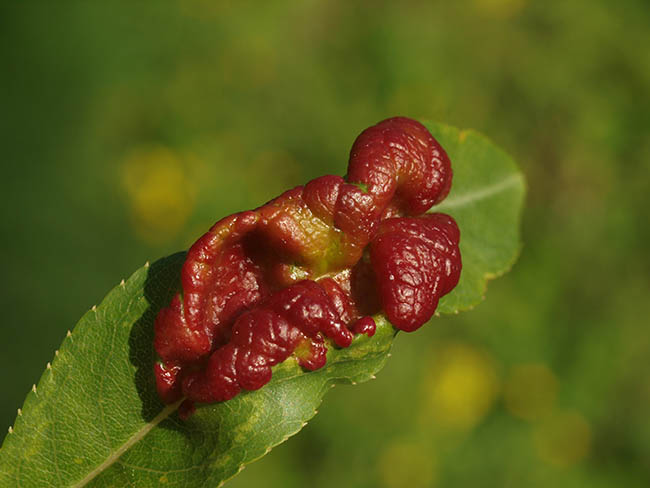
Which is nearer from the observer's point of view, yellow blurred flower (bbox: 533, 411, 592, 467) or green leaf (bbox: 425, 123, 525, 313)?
green leaf (bbox: 425, 123, 525, 313)

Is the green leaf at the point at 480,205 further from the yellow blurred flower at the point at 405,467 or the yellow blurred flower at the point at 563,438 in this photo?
the yellow blurred flower at the point at 563,438

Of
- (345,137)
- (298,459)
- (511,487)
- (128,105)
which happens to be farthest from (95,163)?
(511,487)

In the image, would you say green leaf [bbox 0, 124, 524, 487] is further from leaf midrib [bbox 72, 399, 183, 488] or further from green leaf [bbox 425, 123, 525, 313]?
green leaf [bbox 425, 123, 525, 313]

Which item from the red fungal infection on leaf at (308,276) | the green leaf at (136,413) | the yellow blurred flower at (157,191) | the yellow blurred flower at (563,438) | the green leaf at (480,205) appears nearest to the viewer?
the red fungal infection on leaf at (308,276)

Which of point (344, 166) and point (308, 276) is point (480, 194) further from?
point (344, 166)

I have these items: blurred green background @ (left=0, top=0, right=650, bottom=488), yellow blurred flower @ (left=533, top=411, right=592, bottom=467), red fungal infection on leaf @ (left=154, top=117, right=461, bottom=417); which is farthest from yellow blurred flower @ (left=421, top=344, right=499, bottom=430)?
red fungal infection on leaf @ (left=154, top=117, right=461, bottom=417)

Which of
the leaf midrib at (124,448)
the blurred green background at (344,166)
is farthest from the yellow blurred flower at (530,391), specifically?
A: the leaf midrib at (124,448)
